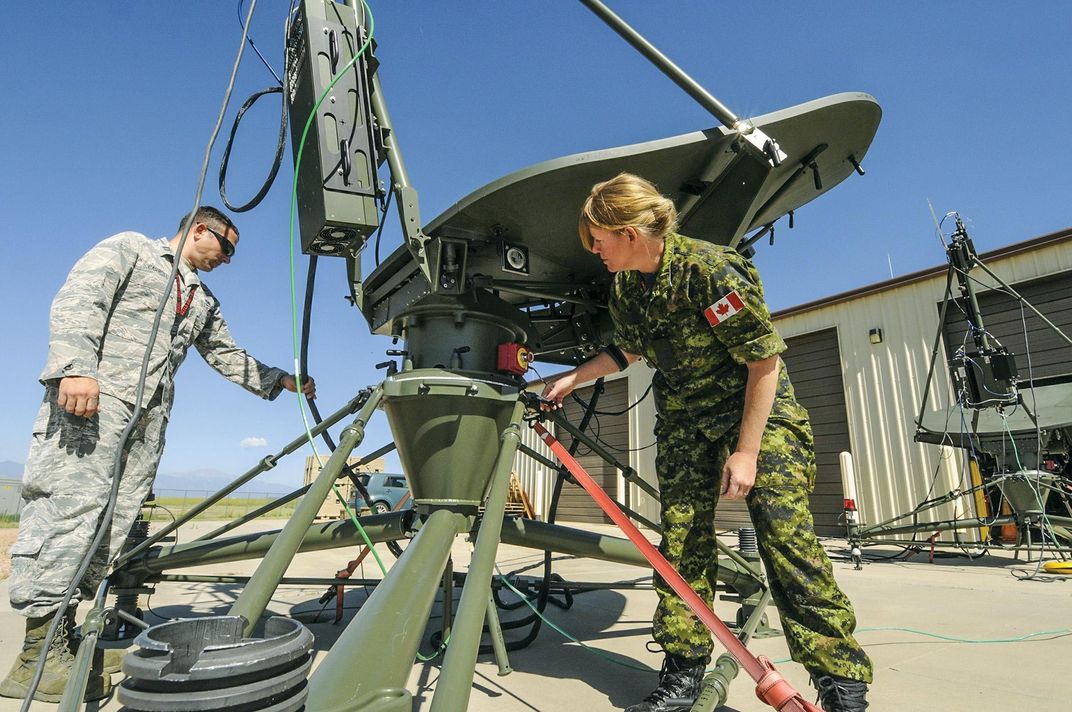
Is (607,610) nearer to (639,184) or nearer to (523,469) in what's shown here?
(639,184)

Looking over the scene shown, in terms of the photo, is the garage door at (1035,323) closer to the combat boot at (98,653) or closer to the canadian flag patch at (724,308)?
the canadian flag patch at (724,308)

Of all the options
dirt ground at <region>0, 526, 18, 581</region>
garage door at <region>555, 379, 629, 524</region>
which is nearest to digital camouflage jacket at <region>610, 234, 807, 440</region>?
dirt ground at <region>0, 526, 18, 581</region>

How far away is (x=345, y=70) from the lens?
2.15 meters

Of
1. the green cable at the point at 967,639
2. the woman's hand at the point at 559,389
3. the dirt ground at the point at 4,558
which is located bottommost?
the green cable at the point at 967,639

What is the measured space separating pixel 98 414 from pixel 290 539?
149 centimetres

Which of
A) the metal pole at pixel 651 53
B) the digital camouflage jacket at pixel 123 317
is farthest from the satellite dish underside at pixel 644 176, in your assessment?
the digital camouflage jacket at pixel 123 317

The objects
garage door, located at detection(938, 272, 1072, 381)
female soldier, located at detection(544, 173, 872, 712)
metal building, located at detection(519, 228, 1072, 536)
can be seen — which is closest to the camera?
female soldier, located at detection(544, 173, 872, 712)

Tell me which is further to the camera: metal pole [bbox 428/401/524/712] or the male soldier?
the male soldier

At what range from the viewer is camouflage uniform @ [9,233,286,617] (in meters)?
2.12

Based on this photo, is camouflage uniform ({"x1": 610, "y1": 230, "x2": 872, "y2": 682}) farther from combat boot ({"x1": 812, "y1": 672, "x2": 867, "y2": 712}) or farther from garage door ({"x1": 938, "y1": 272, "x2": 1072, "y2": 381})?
garage door ({"x1": 938, "y1": 272, "x2": 1072, "y2": 381})

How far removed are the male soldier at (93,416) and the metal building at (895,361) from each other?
6.26m

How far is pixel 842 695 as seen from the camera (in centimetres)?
159

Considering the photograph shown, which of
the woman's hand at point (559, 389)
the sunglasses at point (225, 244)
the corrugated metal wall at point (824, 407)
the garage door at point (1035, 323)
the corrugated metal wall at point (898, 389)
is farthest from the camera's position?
the corrugated metal wall at point (824, 407)

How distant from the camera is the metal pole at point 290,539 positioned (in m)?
1.21
